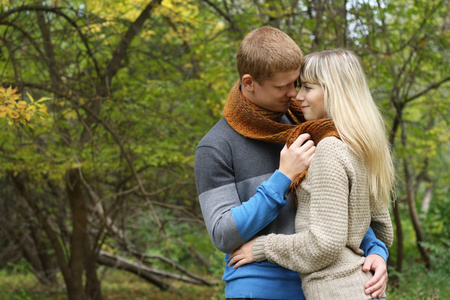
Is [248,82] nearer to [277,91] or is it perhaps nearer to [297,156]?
[277,91]

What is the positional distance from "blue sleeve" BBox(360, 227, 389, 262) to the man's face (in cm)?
62

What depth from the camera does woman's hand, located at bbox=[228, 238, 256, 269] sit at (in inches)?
69.2

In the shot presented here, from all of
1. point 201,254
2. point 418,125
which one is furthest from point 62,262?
point 418,125

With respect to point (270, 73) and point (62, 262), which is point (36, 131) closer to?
point (62, 262)

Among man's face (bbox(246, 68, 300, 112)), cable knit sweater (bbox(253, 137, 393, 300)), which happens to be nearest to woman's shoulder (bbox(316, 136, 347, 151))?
cable knit sweater (bbox(253, 137, 393, 300))

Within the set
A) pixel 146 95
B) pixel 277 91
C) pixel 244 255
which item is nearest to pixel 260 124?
pixel 277 91

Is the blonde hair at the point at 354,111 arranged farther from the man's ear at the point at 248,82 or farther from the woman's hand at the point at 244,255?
the woman's hand at the point at 244,255

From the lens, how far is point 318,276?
64.2 inches

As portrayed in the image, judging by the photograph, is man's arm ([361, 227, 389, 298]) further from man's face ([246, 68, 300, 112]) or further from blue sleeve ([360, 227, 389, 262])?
man's face ([246, 68, 300, 112])

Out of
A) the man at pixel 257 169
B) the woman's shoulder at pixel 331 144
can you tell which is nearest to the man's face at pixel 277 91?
the man at pixel 257 169

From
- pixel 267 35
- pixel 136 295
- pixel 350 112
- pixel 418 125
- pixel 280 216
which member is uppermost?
pixel 267 35

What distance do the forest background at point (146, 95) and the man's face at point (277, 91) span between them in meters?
2.03

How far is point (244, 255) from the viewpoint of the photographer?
69.7 inches

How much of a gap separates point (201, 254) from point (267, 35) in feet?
28.6
